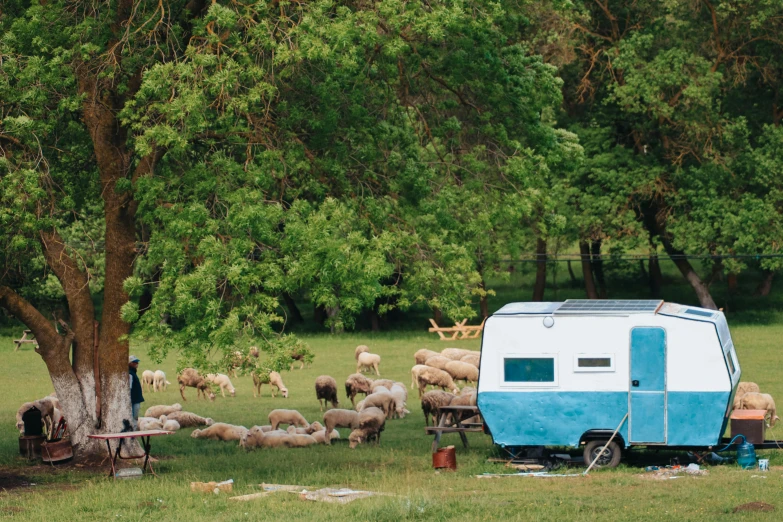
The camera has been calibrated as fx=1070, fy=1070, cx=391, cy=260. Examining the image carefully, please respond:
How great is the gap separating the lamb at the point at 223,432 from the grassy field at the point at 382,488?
10.9 inches

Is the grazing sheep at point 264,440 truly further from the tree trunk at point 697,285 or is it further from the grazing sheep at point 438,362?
the tree trunk at point 697,285

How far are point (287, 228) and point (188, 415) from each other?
29.3 feet

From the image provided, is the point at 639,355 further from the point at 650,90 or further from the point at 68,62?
the point at 650,90

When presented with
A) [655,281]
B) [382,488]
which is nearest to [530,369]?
[382,488]

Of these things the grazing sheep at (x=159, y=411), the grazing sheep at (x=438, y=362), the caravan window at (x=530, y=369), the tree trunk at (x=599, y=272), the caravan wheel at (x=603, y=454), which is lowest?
the caravan wheel at (x=603, y=454)

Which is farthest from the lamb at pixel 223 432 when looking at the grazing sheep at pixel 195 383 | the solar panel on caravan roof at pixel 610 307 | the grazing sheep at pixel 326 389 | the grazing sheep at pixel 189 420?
the solar panel on caravan roof at pixel 610 307

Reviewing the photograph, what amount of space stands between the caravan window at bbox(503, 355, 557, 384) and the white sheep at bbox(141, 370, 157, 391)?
1631 centimetres

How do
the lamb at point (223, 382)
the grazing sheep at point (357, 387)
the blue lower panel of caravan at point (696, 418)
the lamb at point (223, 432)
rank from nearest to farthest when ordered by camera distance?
the blue lower panel of caravan at point (696, 418) < the lamb at point (223, 432) < the grazing sheep at point (357, 387) < the lamb at point (223, 382)

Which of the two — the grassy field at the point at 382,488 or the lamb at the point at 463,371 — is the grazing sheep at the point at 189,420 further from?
the lamb at the point at 463,371

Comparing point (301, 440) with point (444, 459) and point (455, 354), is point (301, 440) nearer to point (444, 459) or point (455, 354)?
point (444, 459)

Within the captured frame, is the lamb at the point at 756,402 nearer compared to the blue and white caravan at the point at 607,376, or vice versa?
the blue and white caravan at the point at 607,376

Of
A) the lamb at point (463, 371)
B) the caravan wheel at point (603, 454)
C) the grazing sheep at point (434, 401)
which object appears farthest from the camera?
the lamb at point (463, 371)

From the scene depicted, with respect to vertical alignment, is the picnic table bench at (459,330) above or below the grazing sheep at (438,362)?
above

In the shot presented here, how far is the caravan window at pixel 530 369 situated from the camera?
683 inches
